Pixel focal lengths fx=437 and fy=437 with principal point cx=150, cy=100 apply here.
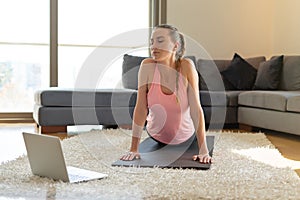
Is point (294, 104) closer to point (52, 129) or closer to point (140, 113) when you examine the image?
point (140, 113)

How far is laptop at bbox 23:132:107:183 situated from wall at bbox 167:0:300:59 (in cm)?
375

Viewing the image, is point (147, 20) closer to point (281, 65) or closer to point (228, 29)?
point (228, 29)

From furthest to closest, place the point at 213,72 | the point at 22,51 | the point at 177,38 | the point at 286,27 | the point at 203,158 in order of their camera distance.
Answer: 1. the point at 286,27
2. the point at 22,51
3. the point at 213,72
4. the point at 177,38
5. the point at 203,158

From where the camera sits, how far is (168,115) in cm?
283

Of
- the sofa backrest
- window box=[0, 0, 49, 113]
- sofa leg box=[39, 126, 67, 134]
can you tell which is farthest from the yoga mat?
window box=[0, 0, 49, 113]

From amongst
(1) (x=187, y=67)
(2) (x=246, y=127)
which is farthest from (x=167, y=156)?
(2) (x=246, y=127)

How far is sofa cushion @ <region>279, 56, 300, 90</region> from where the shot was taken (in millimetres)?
4676

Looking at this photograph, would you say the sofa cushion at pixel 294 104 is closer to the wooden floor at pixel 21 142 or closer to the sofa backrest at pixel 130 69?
the wooden floor at pixel 21 142

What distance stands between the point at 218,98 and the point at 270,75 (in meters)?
0.74

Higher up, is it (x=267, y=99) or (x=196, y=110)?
(x=196, y=110)

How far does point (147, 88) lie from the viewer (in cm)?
278

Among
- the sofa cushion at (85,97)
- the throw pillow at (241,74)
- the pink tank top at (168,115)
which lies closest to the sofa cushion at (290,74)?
the throw pillow at (241,74)

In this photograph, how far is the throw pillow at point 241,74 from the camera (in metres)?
5.04

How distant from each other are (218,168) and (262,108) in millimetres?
1973
